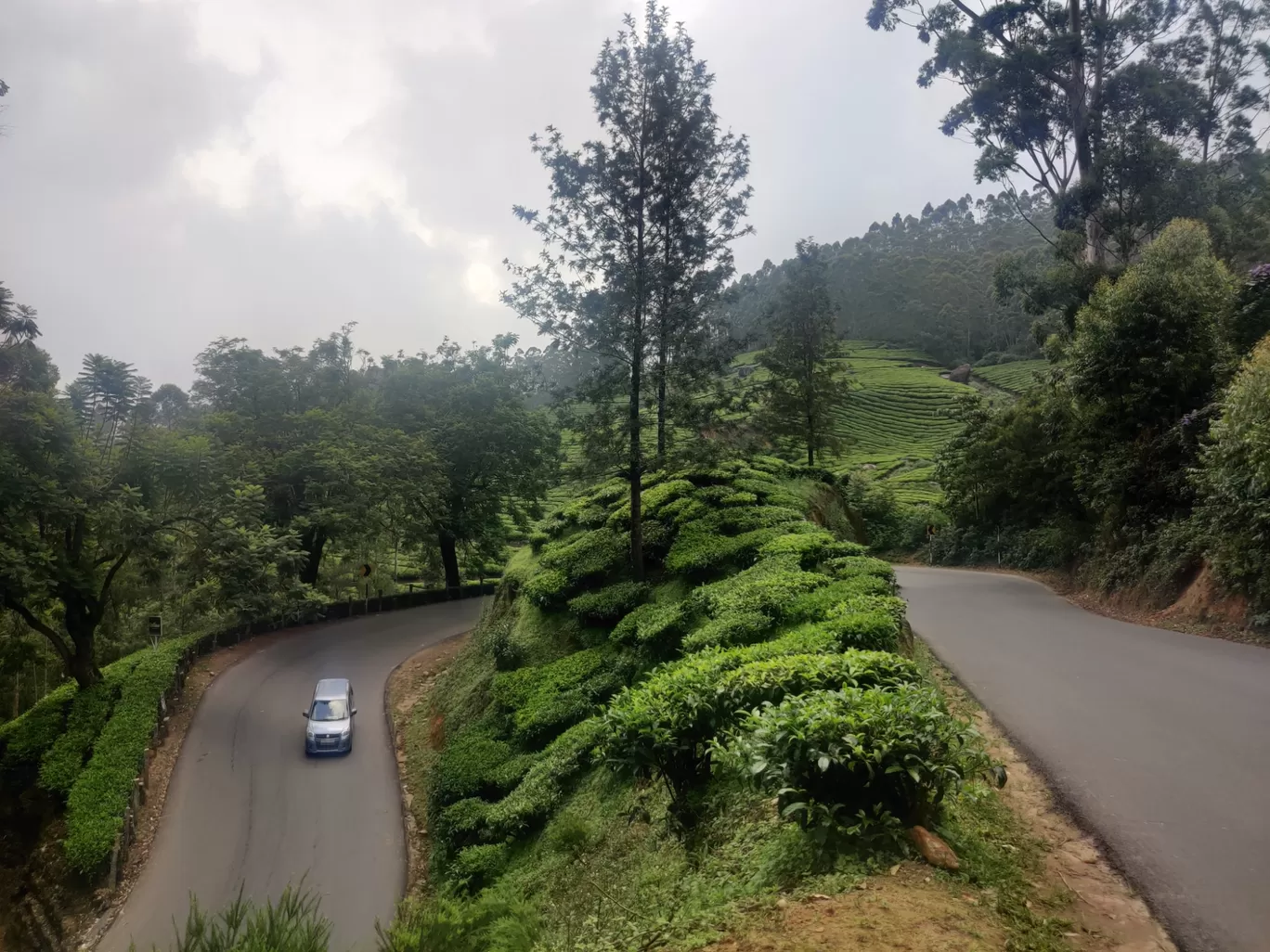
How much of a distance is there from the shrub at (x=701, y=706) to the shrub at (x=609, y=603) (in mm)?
6764

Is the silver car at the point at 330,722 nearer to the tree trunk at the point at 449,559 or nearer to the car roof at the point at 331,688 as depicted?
the car roof at the point at 331,688

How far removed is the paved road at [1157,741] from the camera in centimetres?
418

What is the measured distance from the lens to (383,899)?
10.1 metres

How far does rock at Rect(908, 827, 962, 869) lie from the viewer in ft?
13.2

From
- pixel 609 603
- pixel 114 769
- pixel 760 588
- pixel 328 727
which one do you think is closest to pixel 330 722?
pixel 328 727

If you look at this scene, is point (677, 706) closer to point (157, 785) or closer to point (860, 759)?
point (860, 759)

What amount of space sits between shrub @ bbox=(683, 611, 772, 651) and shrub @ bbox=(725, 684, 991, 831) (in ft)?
12.2

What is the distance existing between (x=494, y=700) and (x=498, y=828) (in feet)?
12.0

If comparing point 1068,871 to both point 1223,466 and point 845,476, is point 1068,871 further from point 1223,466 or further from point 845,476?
point 845,476

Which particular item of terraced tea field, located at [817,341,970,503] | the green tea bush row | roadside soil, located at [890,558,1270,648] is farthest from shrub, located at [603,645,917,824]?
terraced tea field, located at [817,341,970,503]

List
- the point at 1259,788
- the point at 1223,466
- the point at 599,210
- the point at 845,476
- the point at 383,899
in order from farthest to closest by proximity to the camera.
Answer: the point at 845,476 < the point at 599,210 < the point at 1223,466 < the point at 383,899 < the point at 1259,788

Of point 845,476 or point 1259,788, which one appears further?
point 845,476

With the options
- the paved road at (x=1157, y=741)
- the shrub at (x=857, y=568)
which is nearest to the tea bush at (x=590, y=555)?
the shrub at (x=857, y=568)

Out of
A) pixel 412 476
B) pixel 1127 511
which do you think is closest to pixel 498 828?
pixel 1127 511
